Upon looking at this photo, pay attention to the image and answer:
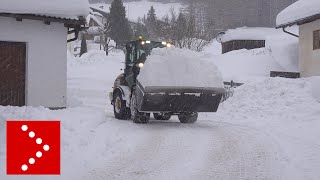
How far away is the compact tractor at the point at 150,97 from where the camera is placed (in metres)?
11.1

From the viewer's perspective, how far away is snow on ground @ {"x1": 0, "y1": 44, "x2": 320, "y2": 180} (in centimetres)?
656

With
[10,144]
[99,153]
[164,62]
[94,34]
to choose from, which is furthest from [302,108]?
[94,34]

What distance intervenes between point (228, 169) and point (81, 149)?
9.14 feet

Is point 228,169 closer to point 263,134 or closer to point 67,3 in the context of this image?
point 263,134

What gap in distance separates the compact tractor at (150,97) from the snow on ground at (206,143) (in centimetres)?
53

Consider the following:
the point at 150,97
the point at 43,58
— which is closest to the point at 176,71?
the point at 150,97

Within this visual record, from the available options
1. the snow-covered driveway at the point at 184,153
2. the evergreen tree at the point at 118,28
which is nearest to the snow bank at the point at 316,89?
the snow-covered driveway at the point at 184,153

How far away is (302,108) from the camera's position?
42.6ft

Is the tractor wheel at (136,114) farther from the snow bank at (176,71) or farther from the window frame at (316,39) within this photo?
the window frame at (316,39)

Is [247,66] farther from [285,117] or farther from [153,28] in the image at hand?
[153,28]

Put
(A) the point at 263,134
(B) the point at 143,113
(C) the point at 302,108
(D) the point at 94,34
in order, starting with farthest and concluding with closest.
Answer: (D) the point at 94,34 → (C) the point at 302,108 → (B) the point at 143,113 → (A) the point at 263,134

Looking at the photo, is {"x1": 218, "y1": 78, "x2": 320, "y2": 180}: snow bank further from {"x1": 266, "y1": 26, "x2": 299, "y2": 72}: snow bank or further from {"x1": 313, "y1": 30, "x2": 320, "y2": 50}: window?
{"x1": 266, "y1": 26, "x2": 299, "y2": 72}: snow bank

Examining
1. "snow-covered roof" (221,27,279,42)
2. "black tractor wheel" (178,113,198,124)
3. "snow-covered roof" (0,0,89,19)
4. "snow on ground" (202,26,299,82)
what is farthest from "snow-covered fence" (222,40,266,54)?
"snow-covered roof" (0,0,89,19)

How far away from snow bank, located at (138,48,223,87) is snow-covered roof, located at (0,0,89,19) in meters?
3.16
